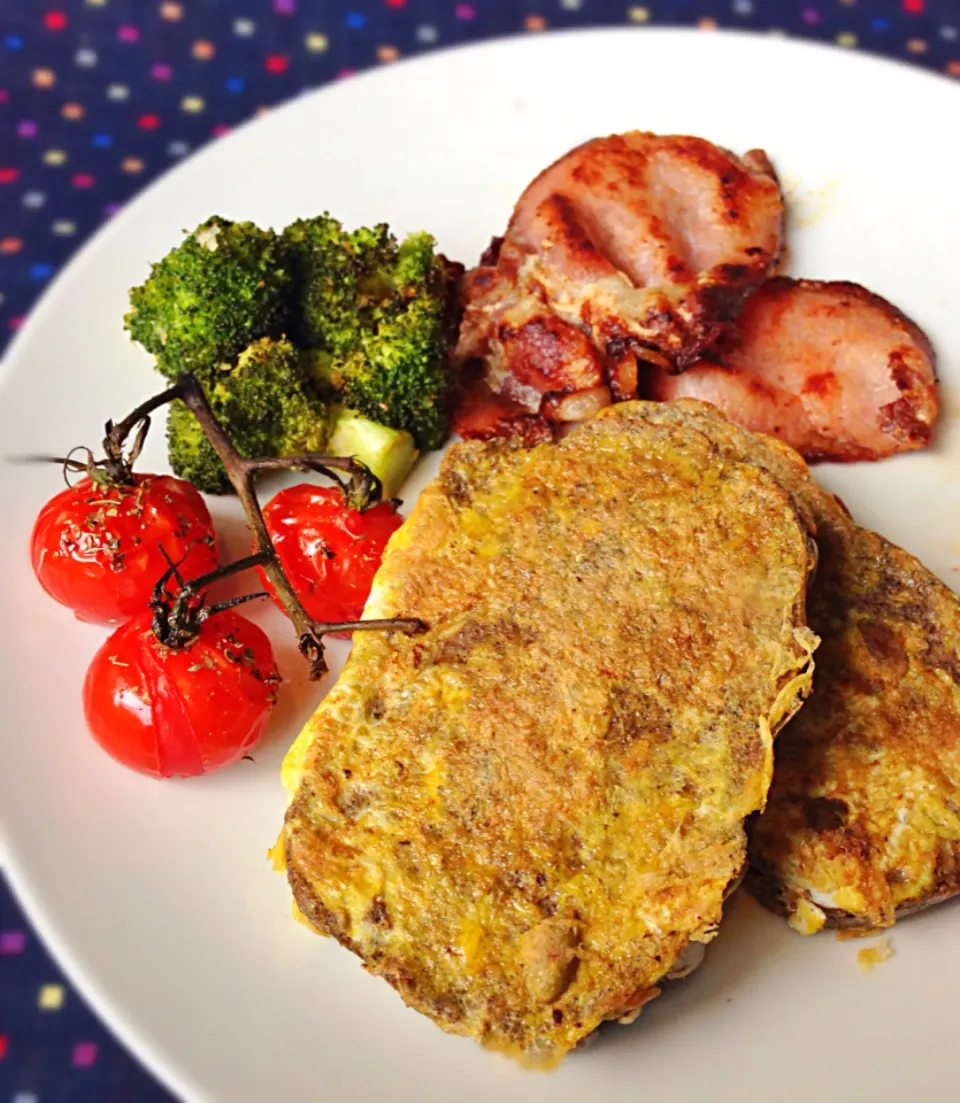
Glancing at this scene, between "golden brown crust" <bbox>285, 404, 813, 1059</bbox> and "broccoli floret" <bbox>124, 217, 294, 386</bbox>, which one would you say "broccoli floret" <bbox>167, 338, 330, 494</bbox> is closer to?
"broccoli floret" <bbox>124, 217, 294, 386</bbox>

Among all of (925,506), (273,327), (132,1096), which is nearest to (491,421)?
(273,327)

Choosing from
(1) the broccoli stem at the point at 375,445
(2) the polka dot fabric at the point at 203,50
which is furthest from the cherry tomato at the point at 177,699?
(2) the polka dot fabric at the point at 203,50

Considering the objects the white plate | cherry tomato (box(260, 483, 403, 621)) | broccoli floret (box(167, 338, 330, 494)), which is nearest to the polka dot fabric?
the white plate

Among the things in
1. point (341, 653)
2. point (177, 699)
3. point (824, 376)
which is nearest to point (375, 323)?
point (341, 653)

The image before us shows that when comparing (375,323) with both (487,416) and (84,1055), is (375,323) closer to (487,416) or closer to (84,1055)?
(487,416)

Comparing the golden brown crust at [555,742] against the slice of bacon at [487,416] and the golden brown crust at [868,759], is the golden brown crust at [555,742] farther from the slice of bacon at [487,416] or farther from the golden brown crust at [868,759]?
the slice of bacon at [487,416]

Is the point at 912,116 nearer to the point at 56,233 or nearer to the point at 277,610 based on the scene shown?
the point at 277,610
